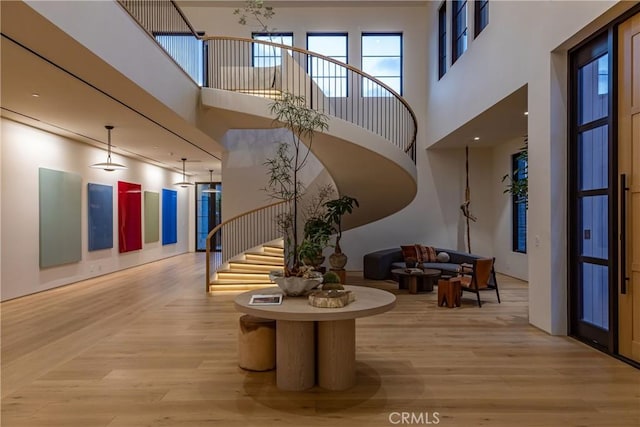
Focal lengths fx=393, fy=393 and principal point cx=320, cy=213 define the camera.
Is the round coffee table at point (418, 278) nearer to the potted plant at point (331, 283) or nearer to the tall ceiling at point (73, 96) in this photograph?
the potted plant at point (331, 283)

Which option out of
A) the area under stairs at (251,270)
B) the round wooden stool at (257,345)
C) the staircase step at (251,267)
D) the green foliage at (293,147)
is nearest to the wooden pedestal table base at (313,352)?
the round wooden stool at (257,345)

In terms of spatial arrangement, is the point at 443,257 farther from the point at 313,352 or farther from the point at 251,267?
the point at 313,352

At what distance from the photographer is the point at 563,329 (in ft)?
14.9

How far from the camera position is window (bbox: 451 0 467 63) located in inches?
320

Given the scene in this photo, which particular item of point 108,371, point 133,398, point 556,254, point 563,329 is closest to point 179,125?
point 108,371

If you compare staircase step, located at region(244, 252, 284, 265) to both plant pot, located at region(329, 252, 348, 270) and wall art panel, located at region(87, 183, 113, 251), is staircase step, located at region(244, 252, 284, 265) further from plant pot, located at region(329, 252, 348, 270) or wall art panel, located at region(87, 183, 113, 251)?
wall art panel, located at region(87, 183, 113, 251)

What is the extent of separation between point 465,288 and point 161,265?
8.53m

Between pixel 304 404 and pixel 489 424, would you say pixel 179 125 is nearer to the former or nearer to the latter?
pixel 304 404

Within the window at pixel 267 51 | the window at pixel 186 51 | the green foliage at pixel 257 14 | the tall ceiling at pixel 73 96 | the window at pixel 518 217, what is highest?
the green foliage at pixel 257 14

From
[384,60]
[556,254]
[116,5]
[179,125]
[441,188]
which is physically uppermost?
[384,60]

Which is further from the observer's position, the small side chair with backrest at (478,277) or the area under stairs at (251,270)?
the area under stairs at (251,270)

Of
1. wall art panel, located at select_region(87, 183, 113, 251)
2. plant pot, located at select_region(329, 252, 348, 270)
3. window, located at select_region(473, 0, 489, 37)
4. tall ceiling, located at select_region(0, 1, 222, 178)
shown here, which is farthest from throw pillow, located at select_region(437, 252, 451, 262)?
wall art panel, located at select_region(87, 183, 113, 251)

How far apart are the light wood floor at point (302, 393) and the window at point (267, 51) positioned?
242 inches

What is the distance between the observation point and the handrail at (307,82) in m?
8.05
